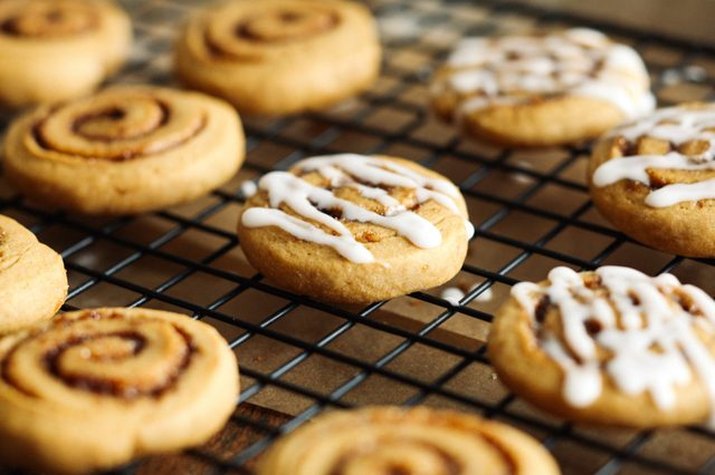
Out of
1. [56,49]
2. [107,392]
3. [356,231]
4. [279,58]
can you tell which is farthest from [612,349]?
[56,49]

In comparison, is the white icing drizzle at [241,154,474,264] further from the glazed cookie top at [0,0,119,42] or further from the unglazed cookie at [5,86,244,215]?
the glazed cookie top at [0,0,119,42]

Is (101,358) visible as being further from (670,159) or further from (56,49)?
(56,49)

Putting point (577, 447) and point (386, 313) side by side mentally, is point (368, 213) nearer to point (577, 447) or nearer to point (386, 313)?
point (386, 313)

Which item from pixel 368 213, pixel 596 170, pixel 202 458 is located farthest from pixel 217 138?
pixel 202 458

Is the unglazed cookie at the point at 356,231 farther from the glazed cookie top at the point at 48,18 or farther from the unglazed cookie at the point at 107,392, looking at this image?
the glazed cookie top at the point at 48,18

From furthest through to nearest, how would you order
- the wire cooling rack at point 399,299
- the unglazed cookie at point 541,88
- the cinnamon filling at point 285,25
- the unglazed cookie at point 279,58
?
1. the cinnamon filling at point 285,25
2. the unglazed cookie at point 279,58
3. the unglazed cookie at point 541,88
4. the wire cooling rack at point 399,299

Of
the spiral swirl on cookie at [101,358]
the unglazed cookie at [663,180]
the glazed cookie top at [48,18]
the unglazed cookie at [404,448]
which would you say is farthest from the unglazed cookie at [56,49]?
the unglazed cookie at [404,448]

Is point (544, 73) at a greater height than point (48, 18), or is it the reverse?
point (48, 18)

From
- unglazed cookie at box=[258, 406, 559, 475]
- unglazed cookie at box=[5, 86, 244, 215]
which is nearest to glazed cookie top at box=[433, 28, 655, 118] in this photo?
unglazed cookie at box=[5, 86, 244, 215]
